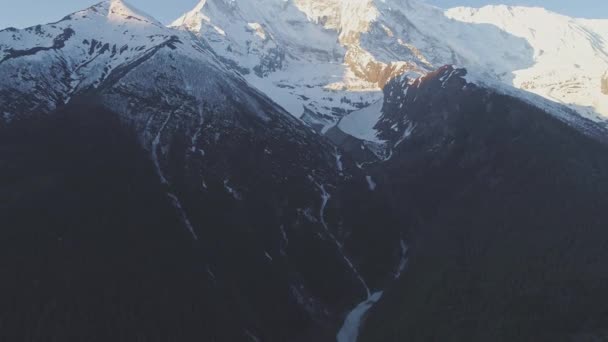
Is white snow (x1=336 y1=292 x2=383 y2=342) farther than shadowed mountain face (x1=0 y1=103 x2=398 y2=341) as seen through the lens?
Yes

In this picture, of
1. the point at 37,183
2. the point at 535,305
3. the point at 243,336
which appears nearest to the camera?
the point at 535,305

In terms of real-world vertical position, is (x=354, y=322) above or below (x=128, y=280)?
below

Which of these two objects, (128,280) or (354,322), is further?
(354,322)

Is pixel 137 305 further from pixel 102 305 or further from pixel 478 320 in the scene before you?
pixel 478 320

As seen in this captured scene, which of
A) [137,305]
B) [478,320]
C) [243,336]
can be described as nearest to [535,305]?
[478,320]

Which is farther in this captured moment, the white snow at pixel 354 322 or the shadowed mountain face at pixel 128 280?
the white snow at pixel 354 322

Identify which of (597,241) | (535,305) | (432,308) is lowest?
(432,308)

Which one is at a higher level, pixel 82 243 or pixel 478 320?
pixel 478 320

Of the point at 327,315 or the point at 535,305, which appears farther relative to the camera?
the point at 327,315
